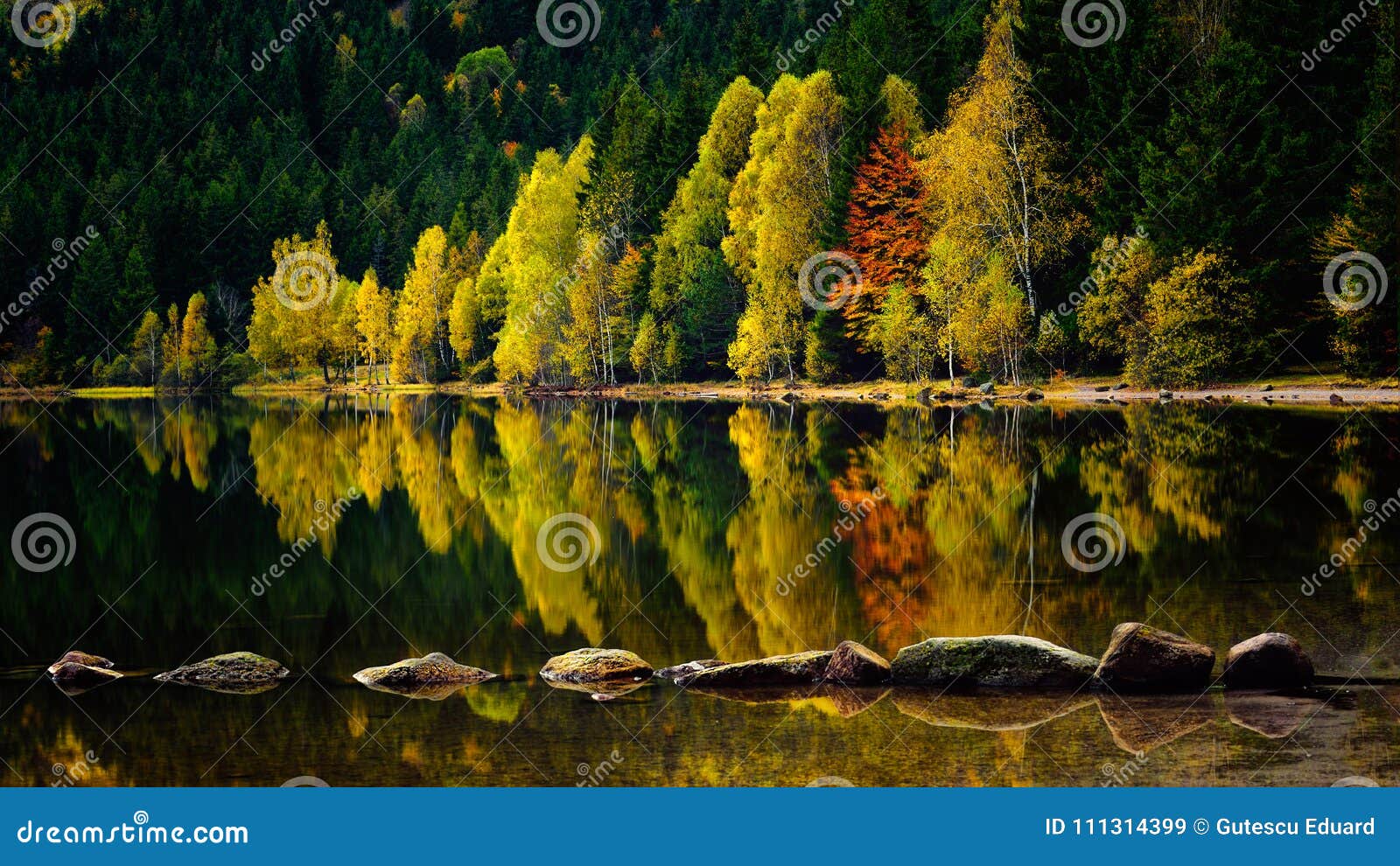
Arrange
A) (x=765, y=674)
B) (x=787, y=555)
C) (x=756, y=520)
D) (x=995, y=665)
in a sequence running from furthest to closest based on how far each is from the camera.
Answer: (x=756, y=520) < (x=787, y=555) < (x=765, y=674) < (x=995, y=665)

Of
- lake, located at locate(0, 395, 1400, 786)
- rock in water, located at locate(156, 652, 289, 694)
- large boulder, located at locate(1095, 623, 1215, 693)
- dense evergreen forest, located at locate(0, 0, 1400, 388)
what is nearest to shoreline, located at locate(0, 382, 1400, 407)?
dense evergreen forest, located at locate(0, 0, 1400, 388)

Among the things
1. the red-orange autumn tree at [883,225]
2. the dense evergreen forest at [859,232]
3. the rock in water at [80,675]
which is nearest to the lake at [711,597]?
the rock in water at [80,675]

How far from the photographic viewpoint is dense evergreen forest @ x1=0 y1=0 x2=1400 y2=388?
45.3 metres

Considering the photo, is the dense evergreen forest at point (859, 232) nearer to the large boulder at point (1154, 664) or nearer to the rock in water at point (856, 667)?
the large boulder at point (1154, 664)

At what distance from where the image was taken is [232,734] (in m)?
12.0

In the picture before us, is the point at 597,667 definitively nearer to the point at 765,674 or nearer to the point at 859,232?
the point at 765,674

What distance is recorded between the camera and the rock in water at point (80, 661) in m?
14.2

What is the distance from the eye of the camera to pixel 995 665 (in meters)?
12.8

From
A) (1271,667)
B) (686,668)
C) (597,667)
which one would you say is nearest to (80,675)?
(597,667)

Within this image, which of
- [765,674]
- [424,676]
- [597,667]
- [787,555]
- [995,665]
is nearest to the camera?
[995,665]

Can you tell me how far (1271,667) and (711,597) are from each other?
6.72m

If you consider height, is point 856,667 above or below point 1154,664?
below

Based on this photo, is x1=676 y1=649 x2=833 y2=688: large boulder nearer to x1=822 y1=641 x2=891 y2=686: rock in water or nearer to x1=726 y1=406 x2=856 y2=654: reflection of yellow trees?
x1=822 y1=641 x2=891 y2=686: rock in water

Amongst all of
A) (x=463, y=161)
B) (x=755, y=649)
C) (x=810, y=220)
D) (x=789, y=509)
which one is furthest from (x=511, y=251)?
(x=463, y=161)
